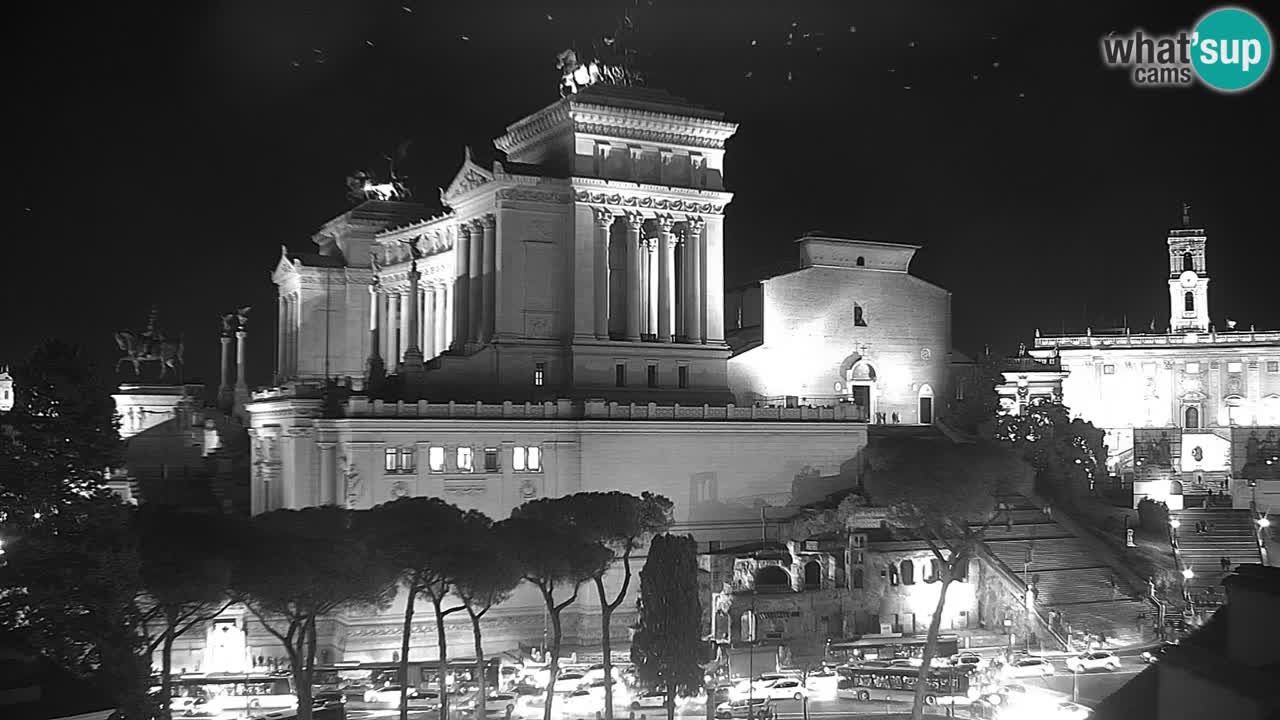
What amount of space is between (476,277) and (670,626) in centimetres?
3393

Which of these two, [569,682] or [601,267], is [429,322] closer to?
[601,267]

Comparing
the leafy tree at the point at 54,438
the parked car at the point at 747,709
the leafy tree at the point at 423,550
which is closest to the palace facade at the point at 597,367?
the leafy tree at the point at 423,550

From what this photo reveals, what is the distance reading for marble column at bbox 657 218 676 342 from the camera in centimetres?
7456

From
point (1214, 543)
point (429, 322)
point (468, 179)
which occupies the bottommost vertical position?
point (1214, 543)

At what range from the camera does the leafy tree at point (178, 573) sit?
39.5 m

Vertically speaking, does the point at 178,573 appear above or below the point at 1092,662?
above

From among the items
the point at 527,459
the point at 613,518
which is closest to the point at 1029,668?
the point at 613,518

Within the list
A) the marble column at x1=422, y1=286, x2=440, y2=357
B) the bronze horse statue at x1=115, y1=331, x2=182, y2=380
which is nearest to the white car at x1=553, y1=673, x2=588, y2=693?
the marble column at x1=422, y1=286, x2=440, y2=357

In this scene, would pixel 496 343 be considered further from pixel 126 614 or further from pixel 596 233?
pixel 126 614

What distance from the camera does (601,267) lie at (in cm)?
7244

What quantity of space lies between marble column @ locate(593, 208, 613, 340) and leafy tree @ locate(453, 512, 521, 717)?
26.7 metres

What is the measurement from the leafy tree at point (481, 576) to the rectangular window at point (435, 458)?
1407 centimetres

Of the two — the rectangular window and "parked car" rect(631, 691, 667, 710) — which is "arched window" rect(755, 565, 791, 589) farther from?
the rectangular window

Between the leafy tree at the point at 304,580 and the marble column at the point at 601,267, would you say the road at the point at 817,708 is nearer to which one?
the leafy tree at the point at 304,580
